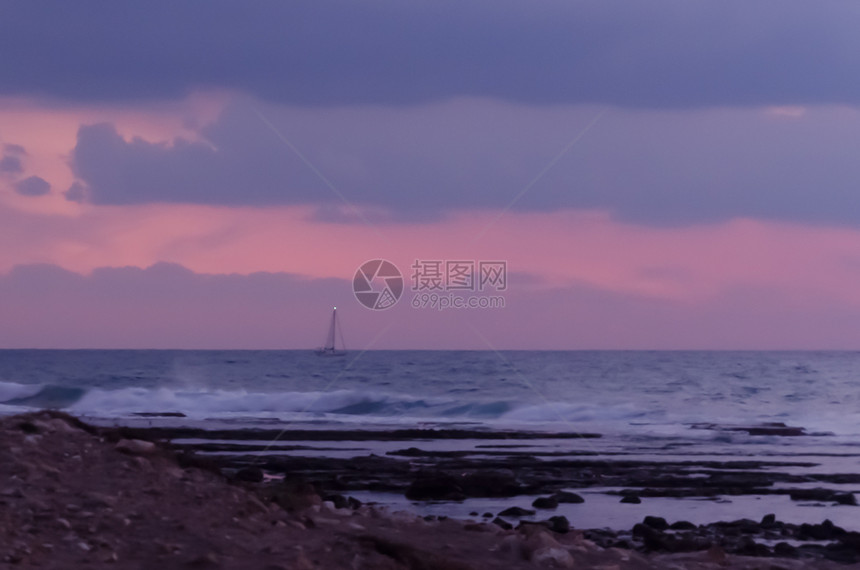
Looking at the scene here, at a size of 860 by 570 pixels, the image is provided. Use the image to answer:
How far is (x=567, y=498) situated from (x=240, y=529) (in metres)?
9.89

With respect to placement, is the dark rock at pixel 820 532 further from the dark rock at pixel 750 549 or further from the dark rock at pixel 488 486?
the dark rock at pixel 488 486

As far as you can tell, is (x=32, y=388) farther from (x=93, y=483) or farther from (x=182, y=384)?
(x=93, y=483)

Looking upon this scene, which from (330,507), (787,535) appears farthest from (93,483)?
(787,535)

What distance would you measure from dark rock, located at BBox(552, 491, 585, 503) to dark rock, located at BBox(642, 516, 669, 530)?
2.65 m

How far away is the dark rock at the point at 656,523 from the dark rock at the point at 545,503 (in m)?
2.23

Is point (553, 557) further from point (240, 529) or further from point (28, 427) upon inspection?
point (28, 427)

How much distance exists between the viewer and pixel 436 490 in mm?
17953

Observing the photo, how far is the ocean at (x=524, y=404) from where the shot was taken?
27.2 m

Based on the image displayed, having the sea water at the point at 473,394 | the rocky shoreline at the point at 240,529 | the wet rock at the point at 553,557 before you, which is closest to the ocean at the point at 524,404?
A: the sea water at the point at 473,394

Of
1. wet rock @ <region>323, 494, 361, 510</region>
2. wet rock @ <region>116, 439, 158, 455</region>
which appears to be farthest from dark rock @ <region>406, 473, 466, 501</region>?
wet rock @ <region>116, 439, 158, 455</region>

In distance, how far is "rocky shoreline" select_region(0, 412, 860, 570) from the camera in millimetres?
7902

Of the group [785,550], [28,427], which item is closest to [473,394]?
[785,550]

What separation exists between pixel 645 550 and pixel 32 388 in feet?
197

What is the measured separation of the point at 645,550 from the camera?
12.4m
